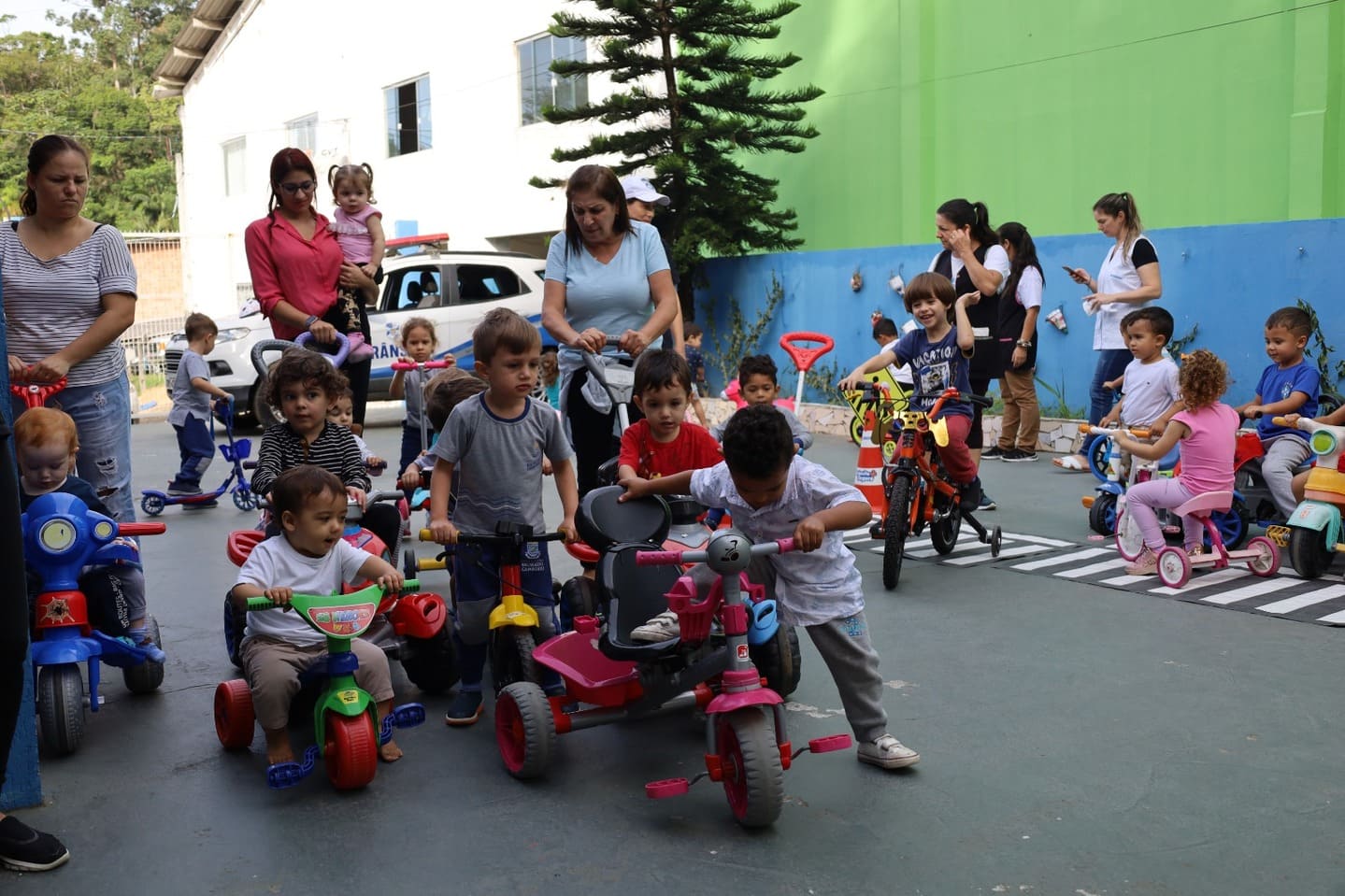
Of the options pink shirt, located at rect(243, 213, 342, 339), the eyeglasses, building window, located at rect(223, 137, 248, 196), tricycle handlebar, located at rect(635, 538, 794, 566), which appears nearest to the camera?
tricycle handlebar, located at rect(635, 538, 794, 566)

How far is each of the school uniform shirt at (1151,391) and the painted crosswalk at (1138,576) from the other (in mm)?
795

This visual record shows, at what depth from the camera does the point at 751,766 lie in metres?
3.55

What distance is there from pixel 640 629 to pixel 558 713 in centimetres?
39

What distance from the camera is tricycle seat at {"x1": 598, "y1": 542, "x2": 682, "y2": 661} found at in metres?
4.18

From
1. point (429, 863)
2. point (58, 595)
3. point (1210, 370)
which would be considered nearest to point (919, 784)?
point (429, 863)

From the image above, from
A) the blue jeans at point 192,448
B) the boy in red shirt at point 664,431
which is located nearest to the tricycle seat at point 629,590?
the boy in red shirt at point 664,431

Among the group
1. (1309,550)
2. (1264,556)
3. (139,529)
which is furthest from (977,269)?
(139,529)

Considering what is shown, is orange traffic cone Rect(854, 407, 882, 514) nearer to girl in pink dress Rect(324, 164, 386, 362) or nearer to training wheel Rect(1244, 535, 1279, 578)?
training wheel Rect(1244, 535, 1279, 578)

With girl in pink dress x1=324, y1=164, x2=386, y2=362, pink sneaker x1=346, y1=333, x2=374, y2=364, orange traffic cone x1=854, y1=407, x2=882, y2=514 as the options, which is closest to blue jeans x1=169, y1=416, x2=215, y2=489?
girl in pink dress x1=324, y1=164, x2=386, y2=362

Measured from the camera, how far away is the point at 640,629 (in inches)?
160

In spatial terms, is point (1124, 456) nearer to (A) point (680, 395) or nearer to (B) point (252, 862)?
(A) point (680, 395)

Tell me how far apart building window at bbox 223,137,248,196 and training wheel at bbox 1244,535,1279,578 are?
3035 cm

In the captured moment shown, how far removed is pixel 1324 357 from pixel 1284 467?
3.26 metres

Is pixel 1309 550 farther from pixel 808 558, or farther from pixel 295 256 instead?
pixel 295 256
